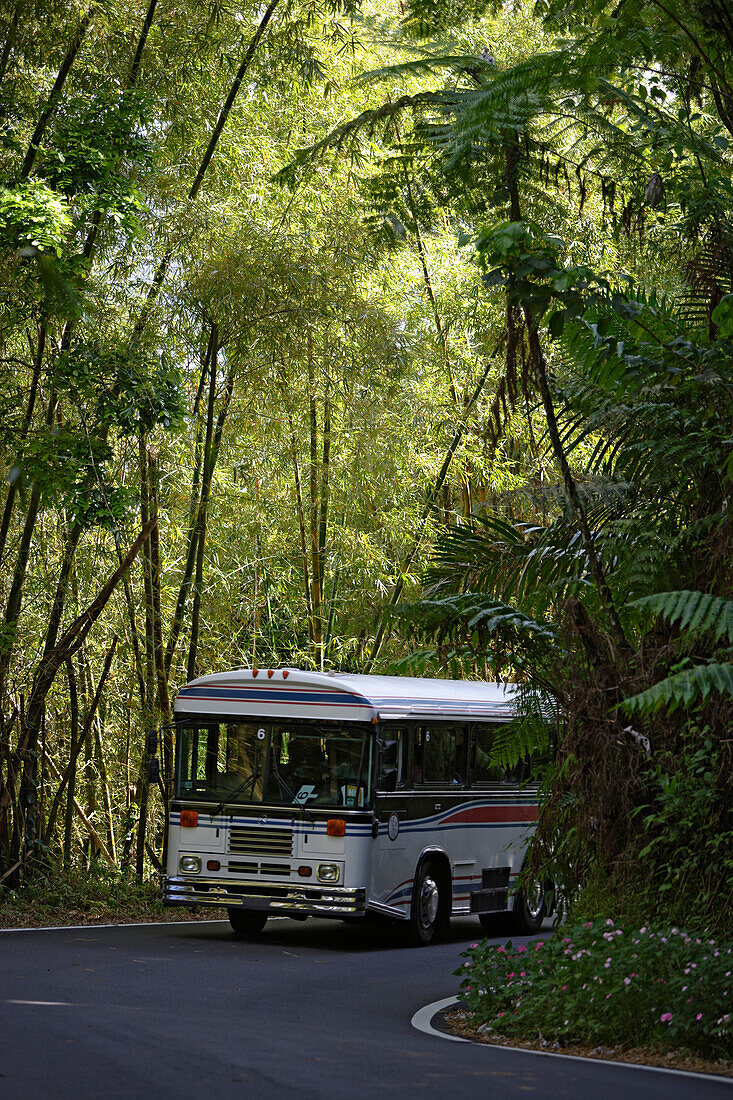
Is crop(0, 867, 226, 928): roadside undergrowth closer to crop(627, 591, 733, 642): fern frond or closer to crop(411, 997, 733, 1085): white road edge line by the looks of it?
crop(411, 997, 733, 1085): white road edge line

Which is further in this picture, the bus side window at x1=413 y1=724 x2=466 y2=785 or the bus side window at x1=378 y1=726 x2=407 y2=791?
the bus side window at x1=413 y1=724 x2=466 y2=785

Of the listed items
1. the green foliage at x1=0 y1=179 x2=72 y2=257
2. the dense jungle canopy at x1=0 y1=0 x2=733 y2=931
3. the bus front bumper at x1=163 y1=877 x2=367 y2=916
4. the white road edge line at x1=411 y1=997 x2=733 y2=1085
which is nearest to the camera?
the white road edge line at x1=411 y1=997 x2=733 y2=1085

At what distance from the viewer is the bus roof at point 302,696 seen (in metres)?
13.9

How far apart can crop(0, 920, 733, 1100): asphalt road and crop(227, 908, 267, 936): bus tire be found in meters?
1.24

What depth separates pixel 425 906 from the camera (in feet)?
49.0

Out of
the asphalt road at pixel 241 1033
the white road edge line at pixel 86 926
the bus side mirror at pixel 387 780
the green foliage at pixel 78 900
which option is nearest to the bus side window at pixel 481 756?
the bus side mirror at pixel 387 780

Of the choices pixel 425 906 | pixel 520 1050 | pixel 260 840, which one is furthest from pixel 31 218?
pixel 520 1050

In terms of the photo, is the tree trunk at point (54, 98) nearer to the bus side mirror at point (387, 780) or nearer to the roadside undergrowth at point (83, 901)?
the bus side mirror at point (387, 780)

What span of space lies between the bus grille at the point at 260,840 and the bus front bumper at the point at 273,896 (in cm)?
30

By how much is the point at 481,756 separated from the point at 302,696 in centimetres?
296

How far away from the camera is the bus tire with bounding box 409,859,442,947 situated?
14594mm

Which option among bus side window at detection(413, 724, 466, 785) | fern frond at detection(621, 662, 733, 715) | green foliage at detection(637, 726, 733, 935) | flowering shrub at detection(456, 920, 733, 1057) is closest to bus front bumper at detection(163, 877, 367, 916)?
bus side window at detection(413, 724, 466, 785)

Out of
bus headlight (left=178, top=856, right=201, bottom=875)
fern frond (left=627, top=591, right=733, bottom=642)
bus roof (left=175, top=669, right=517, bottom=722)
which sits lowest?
bus headlight (left=178, top=856, right=201, bottom=875)

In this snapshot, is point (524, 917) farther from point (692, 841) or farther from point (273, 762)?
point (692, 841)
